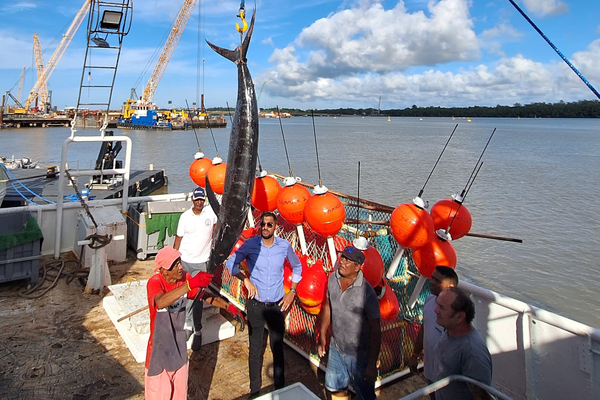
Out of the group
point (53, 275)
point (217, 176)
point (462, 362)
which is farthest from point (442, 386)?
point (53, 275)

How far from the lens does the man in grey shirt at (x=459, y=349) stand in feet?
8.34

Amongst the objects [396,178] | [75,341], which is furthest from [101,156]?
[396,178]

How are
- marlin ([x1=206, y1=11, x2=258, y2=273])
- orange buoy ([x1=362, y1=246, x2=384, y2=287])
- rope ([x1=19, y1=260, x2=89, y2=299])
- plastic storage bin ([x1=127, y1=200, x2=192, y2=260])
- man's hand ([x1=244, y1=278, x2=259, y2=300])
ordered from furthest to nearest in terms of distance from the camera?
1. plastic storage bin ([x1=127, y1=200, x2=192, y2=260])
2. rope ([x1=19, y1=260, x2=89, y2=299])
3. man's hand ([x1=244, y1=278, x2=259, y2=300])
4. orange buoy ([x1=362, y1=246, x2=384, y2=287])
5. marlin ([x1=206, y1=11, x2=258, y2=273])

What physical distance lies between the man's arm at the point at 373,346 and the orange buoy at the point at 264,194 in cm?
247

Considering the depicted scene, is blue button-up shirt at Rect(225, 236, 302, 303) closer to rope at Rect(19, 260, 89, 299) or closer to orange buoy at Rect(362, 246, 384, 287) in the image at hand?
orange buoy at Rect(362, 246, 384, 287)

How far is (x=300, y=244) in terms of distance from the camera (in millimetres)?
5324

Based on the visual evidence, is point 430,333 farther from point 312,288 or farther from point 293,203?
point 293,203

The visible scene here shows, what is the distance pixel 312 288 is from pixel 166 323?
159cm

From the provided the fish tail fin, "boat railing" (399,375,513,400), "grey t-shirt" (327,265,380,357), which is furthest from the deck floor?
the fish tail fin

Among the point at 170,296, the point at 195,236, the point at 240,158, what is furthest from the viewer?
the point at 195,236

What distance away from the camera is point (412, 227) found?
3.81 meters

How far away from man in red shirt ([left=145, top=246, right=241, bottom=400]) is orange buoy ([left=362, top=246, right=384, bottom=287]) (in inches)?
54.1

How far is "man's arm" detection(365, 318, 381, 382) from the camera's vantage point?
10.7 ft

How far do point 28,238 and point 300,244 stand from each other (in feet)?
12.8
